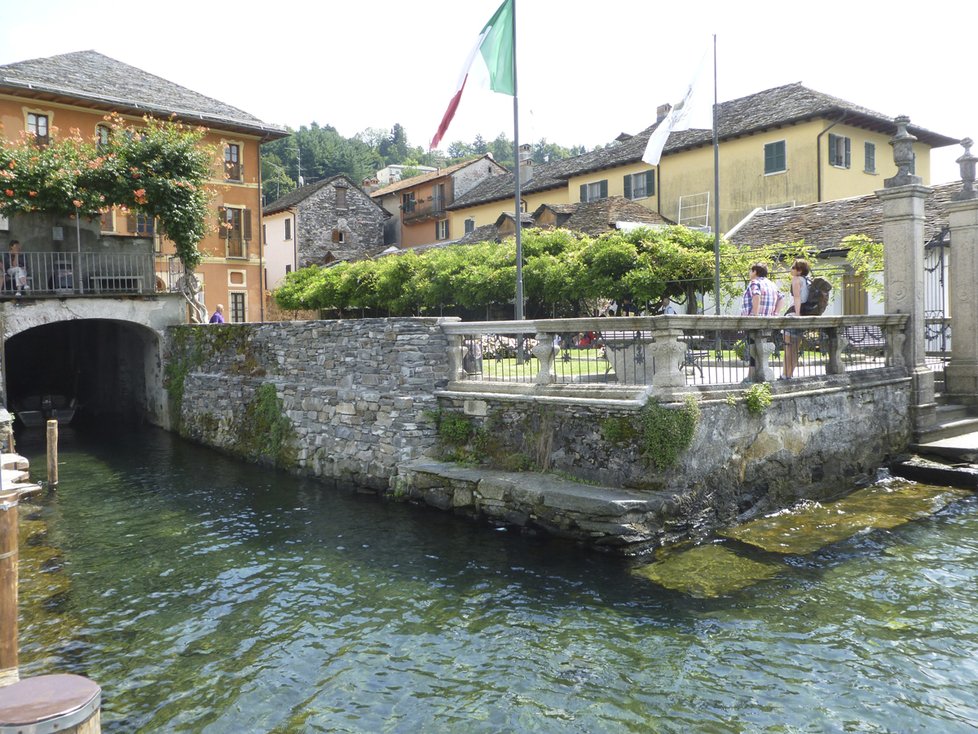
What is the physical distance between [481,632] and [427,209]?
1716 inches

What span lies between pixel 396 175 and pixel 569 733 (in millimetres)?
71416

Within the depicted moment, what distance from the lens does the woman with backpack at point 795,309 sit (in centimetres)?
1086

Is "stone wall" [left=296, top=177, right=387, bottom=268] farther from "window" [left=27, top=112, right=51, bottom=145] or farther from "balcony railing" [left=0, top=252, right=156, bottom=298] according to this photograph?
"balcony railing" [left=0, top=252, right=156, bottom=298]

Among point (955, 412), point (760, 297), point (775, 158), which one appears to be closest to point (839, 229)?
point (775, 158)

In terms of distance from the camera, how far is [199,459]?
16.8 meters

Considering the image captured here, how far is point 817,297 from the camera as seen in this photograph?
12.0m

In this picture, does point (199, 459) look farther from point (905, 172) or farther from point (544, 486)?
point (905, 172)

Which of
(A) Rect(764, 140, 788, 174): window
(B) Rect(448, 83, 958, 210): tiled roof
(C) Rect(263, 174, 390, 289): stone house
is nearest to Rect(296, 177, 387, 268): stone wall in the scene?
(C) Rect(263, 174, 390, 289): stone house

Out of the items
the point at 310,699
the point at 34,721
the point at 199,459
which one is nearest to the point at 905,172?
the point at 310,699

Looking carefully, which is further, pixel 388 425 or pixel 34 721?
pixel 388 425

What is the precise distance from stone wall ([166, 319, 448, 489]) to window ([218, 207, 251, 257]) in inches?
533

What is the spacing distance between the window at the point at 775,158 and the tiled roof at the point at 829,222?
4.30 meters

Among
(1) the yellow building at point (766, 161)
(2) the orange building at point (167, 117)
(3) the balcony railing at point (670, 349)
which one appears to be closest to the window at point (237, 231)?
(2) the orange building at point (167, 117)

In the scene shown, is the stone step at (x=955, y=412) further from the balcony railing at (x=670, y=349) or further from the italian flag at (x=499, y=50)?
the italian flag at (x=499, y=50)
